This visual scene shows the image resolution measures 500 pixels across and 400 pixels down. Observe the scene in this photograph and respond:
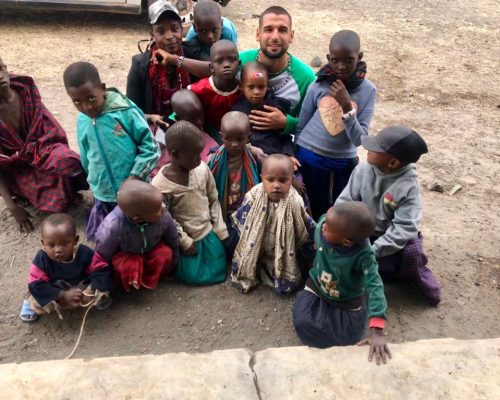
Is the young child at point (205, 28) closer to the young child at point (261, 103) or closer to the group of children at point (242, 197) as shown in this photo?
the group of children at point (242, 197)

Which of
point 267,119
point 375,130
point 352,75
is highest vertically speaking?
point 352,75

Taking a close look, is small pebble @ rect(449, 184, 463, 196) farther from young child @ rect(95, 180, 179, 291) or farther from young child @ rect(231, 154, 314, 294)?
young child @ rect(95, 180, 179, 291)

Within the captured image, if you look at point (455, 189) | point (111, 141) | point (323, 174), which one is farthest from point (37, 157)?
point (455, 189)

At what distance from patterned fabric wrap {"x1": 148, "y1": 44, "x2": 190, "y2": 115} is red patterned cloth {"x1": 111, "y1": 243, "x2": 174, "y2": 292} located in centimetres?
124

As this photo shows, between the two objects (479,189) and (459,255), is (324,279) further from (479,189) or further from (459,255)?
(479,189)

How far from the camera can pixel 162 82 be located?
3.35m

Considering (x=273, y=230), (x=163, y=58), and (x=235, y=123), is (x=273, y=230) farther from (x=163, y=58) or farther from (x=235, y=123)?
(x=163, y=58)

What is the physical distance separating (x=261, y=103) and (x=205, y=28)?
0.76 meters

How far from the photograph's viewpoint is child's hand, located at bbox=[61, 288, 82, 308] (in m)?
2.42

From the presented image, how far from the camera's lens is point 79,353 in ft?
7.79

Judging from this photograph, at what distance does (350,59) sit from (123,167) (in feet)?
4.77

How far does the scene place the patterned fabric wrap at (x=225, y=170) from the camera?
2.85 metres

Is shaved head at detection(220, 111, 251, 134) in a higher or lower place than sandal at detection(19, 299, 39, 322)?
higher

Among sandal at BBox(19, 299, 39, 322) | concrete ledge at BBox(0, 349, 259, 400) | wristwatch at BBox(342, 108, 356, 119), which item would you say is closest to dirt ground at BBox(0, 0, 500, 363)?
sandal at BBox(19, 299, 39, 322)
